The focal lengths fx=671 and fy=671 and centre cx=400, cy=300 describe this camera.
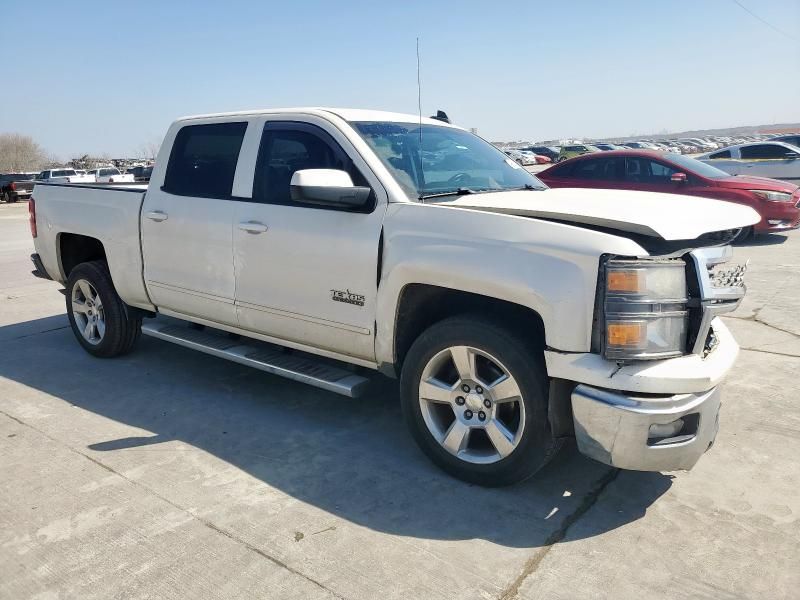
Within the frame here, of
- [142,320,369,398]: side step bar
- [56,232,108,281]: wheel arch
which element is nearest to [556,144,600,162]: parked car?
[56,232,108,281]: wheel arch

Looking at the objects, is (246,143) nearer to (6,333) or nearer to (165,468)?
(165,468)

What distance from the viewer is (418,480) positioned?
3.53 m

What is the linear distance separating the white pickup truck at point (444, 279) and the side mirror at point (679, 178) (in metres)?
7.14

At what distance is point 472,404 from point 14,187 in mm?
31265

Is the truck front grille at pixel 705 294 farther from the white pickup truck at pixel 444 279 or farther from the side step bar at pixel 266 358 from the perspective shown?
the side step bar at pixel 266 358

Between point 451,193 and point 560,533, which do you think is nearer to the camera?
point 560,533

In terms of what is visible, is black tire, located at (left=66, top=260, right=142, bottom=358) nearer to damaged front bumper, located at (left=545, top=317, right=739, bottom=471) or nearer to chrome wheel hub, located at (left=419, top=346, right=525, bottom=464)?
chrome wheel hub, located at (left=419, top=346, right=525, bottom=464)

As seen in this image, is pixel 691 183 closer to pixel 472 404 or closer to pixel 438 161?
pixel 438 161

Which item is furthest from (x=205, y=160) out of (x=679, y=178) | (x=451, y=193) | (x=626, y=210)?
(x=679, y=178)

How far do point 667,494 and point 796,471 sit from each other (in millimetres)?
812

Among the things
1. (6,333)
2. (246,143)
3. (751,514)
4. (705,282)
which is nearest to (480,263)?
(705,282)

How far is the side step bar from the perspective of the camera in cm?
391

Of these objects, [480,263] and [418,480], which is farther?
[418,480]

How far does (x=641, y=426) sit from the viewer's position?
9.33 ft
